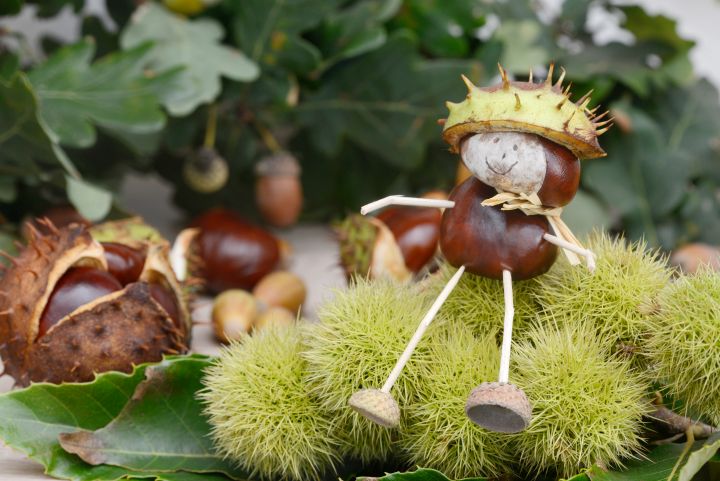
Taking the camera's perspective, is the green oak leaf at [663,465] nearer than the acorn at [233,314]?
Yes

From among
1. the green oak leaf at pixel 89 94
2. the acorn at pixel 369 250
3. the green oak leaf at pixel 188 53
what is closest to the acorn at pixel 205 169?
the green oak leaf at pixel 188 53

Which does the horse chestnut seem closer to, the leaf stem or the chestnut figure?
the chestnut figure

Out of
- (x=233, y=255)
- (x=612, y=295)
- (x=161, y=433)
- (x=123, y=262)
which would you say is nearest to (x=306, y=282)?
(x=233, y=255)

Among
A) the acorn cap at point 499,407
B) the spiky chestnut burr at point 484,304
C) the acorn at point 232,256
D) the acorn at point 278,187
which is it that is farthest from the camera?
the acorn at point 278,187

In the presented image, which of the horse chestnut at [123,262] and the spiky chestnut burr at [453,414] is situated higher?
the spiky chestnut burr at [453,414]

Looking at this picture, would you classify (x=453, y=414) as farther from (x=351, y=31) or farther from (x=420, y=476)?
(x=351, y=31)

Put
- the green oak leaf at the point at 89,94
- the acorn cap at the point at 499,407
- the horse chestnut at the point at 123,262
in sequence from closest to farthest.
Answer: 1. the acorn cap at the point at 499,407
2. the horse chestnut at the point at 123,262
3. the green oak leaf at the point at 89,94

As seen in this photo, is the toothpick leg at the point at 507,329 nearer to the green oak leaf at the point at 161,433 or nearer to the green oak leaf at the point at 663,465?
the green oak leaf at the point at 663,465
